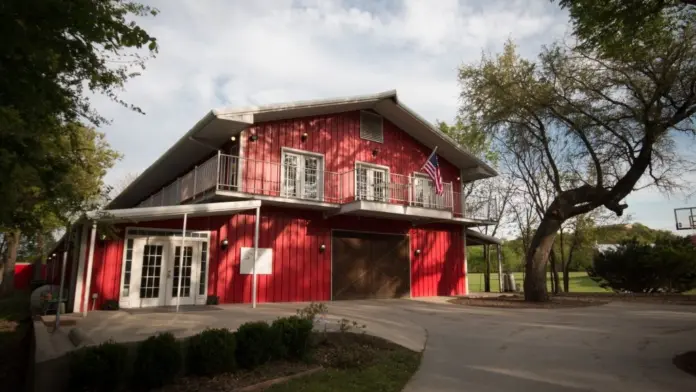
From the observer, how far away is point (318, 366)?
5.93 metres

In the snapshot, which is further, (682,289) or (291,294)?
(682,289)

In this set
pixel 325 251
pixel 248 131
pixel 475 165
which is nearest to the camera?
pixel 248 131

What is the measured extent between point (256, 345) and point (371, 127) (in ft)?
40.4

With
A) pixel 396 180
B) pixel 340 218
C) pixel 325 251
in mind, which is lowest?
pixel 325 251

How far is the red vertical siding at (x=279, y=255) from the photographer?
456 inches

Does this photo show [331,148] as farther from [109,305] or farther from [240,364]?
[240,364]

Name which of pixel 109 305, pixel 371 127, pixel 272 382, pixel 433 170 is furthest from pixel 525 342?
pixel 371 127

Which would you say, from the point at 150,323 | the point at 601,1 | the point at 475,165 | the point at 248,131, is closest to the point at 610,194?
the point at 475,165

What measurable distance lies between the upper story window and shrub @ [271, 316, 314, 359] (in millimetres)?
11155

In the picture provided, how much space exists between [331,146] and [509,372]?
36.3ft

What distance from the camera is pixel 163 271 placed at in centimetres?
1227

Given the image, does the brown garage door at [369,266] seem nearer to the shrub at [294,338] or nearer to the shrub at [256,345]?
the shrub at [294,338]

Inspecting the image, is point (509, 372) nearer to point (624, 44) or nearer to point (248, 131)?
point (624, 44)

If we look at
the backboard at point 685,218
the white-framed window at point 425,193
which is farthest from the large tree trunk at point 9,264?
the backboard at point 685,218
